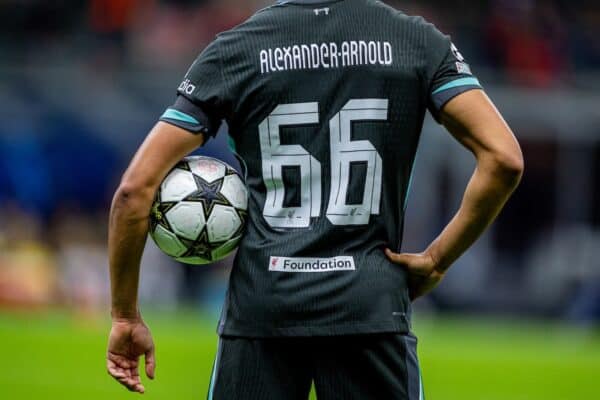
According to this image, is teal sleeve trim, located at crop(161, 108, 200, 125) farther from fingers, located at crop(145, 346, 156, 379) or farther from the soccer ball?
fingers, located at crop(145, 346, 156, 379)

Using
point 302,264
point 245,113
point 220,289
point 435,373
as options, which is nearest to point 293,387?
point 302,264

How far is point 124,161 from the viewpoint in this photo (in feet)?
51.9

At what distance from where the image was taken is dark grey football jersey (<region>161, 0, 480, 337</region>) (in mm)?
4215

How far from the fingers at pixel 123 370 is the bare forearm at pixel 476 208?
1.03 meters

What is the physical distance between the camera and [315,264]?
4223 millimetres

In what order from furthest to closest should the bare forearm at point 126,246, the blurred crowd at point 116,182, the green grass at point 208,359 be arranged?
the blurred crowd at point 116,182 < the green grass at point 208,359 < the bare forearm at point 126,246

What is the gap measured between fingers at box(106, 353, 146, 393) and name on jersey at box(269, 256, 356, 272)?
0.60 meters

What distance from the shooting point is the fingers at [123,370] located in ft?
14.4

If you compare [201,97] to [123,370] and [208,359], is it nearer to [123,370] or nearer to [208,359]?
[123,370]

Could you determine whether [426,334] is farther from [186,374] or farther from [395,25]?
[395,25]

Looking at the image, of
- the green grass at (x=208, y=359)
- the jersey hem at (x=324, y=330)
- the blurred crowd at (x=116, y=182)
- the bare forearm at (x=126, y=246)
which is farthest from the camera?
the blurred crowd at (x=116, y=182)

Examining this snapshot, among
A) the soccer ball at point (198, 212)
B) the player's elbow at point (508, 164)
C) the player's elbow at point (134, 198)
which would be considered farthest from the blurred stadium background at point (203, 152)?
the player's elbow at point (508, 164)

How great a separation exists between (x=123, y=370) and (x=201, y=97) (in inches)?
36.0

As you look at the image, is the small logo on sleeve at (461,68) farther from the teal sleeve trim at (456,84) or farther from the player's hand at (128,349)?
the player's hand at (128,349)
